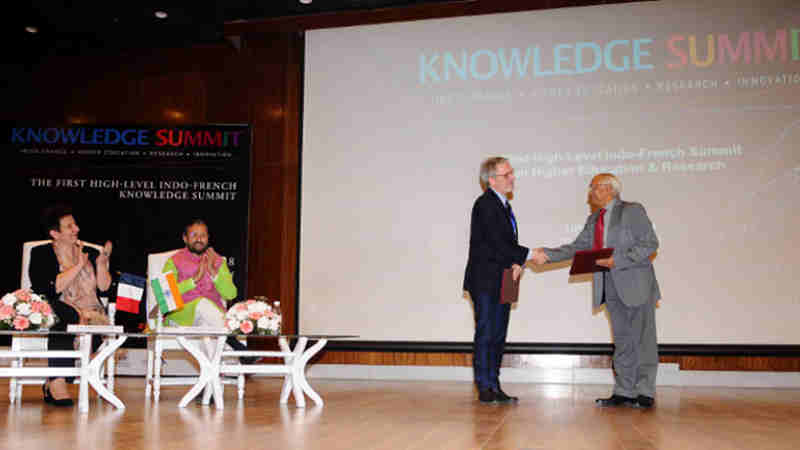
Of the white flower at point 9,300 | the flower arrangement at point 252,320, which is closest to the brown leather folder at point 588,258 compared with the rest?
the flower arrangement at point 252,320

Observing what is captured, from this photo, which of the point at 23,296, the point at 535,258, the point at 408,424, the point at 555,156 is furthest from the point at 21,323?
the point at 555,156

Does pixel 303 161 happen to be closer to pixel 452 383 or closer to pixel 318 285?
pixel 318 285

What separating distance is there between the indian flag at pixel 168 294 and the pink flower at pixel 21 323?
1016mm

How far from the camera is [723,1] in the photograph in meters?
6.20

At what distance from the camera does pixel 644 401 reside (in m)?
4.08

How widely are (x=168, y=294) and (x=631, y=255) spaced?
3.03 m

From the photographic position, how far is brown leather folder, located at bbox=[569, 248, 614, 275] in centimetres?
416

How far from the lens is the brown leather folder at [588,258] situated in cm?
416

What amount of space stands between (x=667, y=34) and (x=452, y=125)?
202 cm

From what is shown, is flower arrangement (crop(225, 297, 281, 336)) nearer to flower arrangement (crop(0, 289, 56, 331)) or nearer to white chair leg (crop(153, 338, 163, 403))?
white chair leg (crop(153, 338, 163, 403))

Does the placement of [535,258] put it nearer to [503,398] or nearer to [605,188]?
[605,188]

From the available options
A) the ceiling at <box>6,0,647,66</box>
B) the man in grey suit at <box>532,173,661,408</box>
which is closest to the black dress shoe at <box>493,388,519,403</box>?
the man in grey suit at <box>532,173,661,408</box>

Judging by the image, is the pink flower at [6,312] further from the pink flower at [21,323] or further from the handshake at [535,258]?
the handshake at [535,258]

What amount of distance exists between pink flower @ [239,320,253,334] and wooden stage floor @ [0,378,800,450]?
43 centimetres
